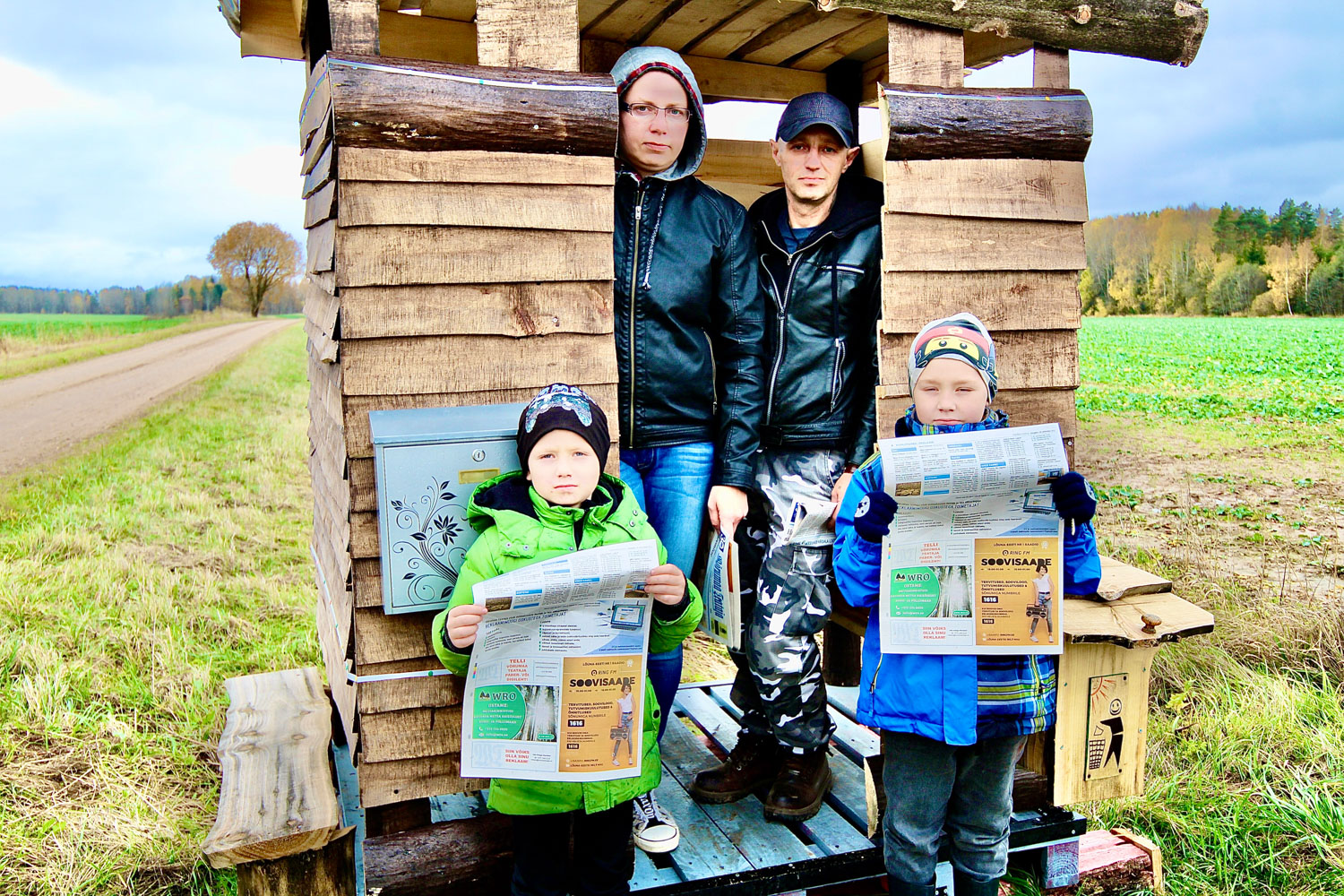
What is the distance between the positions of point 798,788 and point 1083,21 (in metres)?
2.90

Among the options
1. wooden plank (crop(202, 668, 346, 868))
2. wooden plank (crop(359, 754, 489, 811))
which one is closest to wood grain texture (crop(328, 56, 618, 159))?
wooden plank (crop(359, 754, 489, 811))

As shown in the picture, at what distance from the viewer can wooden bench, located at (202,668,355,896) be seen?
278 cm

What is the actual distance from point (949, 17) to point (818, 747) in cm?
255

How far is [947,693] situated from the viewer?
2.31 m

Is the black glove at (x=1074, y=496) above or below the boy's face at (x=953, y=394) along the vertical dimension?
below

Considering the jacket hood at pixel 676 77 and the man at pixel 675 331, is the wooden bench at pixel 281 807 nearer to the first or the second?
the man at pixel 675 331

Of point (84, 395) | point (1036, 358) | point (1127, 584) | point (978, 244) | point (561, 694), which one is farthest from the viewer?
point (84, 395)

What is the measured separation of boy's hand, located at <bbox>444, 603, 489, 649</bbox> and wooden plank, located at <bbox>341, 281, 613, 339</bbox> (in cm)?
86

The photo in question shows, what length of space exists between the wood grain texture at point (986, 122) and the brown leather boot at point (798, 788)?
208cm

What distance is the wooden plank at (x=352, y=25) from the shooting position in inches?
102

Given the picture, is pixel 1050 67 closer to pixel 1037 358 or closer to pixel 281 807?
pixel 1037 358

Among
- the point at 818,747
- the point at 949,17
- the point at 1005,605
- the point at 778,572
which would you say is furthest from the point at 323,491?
the point at 949,17

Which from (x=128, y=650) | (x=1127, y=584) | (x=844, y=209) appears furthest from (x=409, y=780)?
(x=128, y=650)

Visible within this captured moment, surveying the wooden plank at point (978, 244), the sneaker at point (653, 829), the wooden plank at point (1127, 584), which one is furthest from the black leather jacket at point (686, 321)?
the wooden plank at point (1127, 584)
